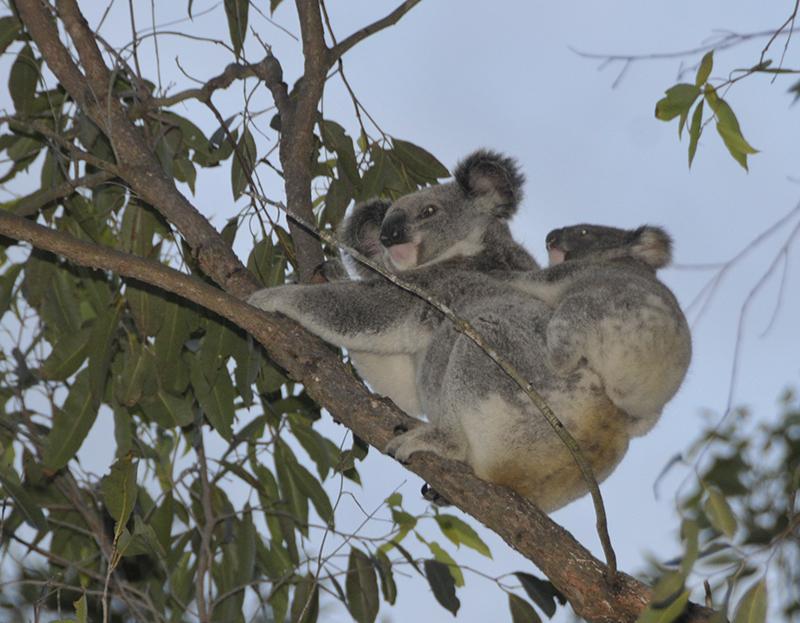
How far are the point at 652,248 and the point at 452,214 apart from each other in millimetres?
836

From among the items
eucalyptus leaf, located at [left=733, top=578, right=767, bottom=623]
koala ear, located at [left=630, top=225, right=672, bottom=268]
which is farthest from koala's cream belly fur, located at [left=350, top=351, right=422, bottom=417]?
eucalyptus leaf, located at [left=733, top=578, right=767, bottom=623]

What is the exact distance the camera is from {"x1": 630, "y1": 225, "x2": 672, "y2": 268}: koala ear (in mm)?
3604

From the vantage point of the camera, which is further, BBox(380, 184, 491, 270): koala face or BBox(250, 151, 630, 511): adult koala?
BBox(380, 184, 491, 270): koala face

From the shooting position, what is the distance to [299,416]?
4434mm

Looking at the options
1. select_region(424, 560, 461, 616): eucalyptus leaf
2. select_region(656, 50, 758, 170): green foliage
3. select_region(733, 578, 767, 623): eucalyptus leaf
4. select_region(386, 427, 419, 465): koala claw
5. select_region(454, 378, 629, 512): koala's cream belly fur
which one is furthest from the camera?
select_region(424, 560, 461, 616): eucalyptus leaf

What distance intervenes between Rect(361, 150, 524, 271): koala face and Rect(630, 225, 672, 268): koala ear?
642mm

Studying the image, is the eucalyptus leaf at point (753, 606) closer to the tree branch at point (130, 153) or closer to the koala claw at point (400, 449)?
the koala claw at point (400, 449)

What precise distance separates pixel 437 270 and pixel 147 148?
1.08 meters

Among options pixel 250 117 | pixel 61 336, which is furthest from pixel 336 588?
pixel 250 117

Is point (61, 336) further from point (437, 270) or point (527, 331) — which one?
point (527, 331)

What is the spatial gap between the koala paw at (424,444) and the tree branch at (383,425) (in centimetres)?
2

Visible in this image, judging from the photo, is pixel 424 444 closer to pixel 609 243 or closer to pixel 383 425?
pixel 383 425

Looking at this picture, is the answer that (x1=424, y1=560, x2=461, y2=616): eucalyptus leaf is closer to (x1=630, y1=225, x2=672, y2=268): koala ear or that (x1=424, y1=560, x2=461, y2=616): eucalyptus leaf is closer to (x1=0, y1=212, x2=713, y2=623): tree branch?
(x1=0, y1=212, x2=713, y2=623): tree branch

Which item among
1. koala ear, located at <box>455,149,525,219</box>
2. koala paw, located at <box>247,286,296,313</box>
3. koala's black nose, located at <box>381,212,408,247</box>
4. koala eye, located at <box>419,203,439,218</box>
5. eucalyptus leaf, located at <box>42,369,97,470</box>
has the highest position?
koala ear, located at <box>455,149,525,219</box>
